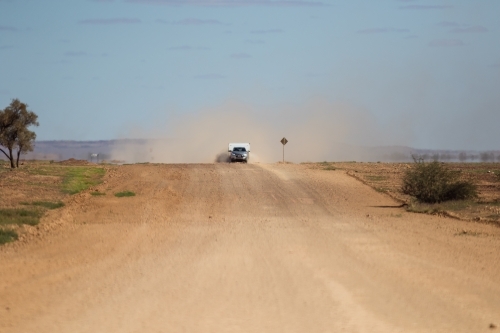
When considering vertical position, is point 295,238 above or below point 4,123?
below

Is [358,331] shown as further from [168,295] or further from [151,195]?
[151,195]

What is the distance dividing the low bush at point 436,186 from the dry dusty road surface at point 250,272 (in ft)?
11.9

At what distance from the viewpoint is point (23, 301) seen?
11484mm

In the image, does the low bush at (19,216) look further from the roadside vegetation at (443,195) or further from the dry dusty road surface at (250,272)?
the roadside vegetation at (443,195)

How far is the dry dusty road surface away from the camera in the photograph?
1023 cm

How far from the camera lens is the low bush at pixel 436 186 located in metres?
31.1

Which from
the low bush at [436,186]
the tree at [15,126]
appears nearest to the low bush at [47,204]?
the low bush at [436,186]

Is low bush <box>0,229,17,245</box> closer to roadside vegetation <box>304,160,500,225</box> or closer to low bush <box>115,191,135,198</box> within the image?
low bush <box>115,191,135,198</box>

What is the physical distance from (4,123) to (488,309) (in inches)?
2416

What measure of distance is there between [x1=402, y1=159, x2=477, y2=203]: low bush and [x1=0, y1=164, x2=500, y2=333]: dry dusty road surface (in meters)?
3.63

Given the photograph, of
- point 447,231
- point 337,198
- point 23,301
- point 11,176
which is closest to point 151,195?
point 337,198

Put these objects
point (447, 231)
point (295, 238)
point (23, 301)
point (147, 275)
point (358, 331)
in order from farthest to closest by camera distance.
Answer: point (447, 231)
point (295, 238)
point (147, 275)
point (23, 301)
point (358, 331)

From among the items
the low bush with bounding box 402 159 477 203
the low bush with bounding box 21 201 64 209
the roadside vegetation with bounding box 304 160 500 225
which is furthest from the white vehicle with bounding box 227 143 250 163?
the low bush with bounding box 21 201 64 209

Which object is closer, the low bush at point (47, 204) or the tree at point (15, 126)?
the low bush at point (47, 204)
